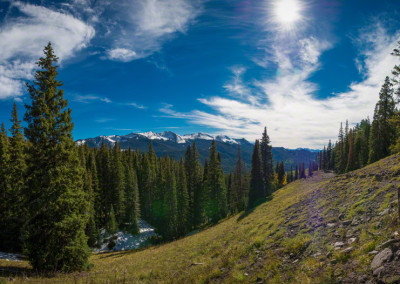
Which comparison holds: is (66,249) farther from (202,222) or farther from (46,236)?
(202,222)

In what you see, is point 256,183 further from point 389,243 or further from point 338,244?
point 389,243

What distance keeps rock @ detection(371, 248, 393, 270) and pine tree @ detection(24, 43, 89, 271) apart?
17.7 meters

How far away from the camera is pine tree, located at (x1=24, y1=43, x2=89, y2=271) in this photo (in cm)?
1426

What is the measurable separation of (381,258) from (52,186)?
19.2 metres

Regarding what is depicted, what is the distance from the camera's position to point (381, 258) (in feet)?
18.7

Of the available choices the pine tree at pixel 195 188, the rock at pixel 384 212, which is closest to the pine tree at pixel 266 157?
the pine tree at pixel 195 188

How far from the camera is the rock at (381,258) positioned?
554cm

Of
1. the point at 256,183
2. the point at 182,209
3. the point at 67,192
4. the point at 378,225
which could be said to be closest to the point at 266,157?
the point at 256,183

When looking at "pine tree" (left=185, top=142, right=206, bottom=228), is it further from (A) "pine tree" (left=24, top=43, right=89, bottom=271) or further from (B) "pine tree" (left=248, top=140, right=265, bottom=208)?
(A) "pine tree" (left=24, top=43, right=89, bottom=271)

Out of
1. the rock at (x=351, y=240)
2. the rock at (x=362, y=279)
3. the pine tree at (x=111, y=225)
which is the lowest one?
the pine tree at (x=111, y=225)

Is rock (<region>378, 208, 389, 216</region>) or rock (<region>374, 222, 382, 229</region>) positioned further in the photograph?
rock (<region>378, 208, 389, 216</region>)

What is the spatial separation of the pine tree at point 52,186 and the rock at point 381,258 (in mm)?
17692

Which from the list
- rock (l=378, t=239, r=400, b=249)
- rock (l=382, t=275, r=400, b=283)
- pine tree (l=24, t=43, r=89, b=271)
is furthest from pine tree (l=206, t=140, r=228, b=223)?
rock (l=382, t=275, r=400, b=283)

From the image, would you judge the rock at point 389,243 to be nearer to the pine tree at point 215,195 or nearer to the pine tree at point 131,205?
the pine tree at point 215,195
